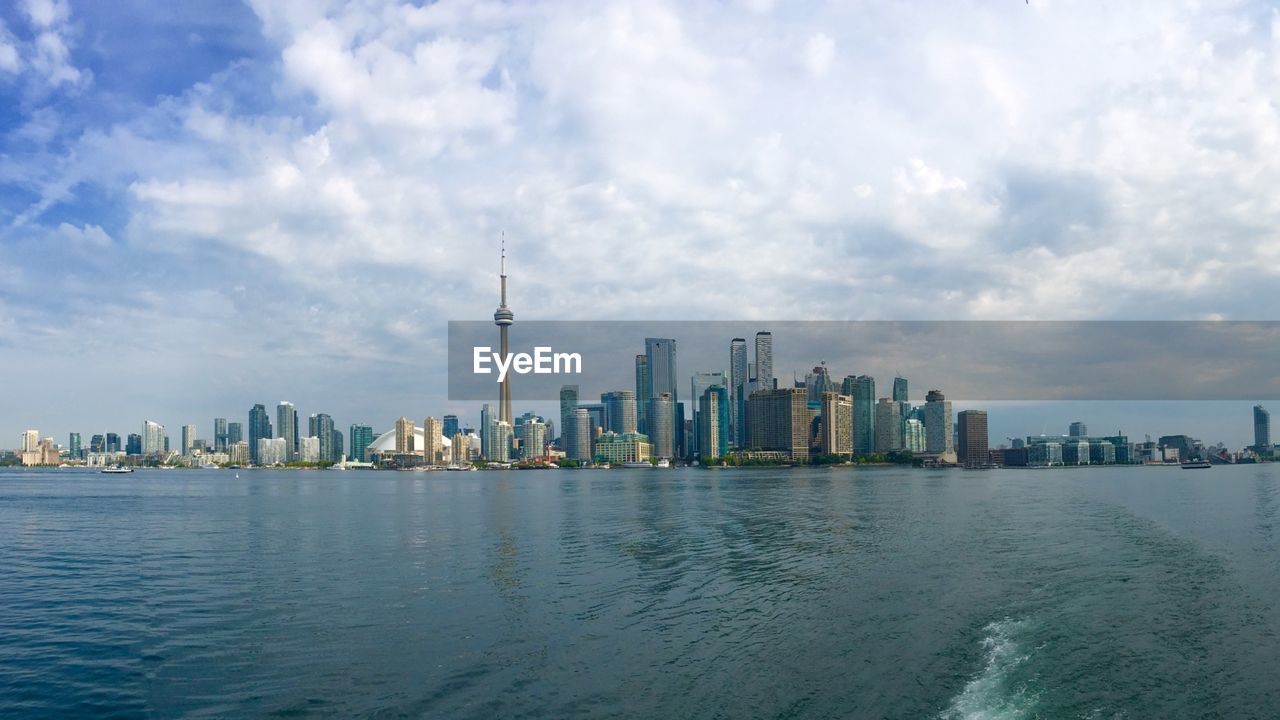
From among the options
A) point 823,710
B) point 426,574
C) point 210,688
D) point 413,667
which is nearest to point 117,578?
point 426,574

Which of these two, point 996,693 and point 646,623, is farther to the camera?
point 646,623

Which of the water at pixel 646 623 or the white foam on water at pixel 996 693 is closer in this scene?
the white foam on water at pixel 996 693

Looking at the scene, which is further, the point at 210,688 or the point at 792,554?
the point at 792,554

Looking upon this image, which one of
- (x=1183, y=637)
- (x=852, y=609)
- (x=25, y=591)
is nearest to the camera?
(x=1183, y=637)

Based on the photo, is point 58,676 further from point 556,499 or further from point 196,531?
point 556,499
